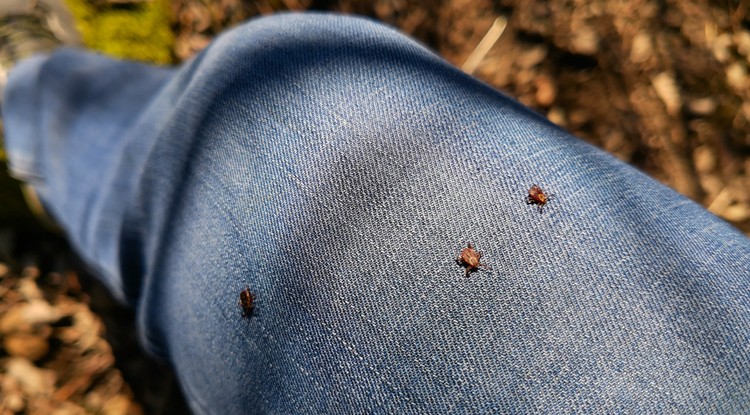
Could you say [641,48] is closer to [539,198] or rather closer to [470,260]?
[539,198]

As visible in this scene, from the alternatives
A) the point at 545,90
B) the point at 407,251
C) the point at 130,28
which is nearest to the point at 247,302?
the point at 407,251

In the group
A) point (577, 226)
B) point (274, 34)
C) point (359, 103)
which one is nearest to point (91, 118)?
point (274, 34)

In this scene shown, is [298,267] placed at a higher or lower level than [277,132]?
lower

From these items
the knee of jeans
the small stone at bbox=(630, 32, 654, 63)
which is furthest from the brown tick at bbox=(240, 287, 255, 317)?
the small stone at bbox=(630, 32, 654, 63)

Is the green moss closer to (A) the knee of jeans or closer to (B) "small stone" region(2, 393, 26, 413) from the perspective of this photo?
(A) the knee of jeans

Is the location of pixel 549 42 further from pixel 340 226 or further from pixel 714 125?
pixel 340 226

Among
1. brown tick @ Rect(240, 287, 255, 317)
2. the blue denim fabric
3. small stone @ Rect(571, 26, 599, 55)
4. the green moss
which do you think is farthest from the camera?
the green moss

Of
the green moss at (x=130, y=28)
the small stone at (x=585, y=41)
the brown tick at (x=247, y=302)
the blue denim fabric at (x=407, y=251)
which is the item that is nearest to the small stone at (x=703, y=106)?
the small stone at (x=585, y=41)
